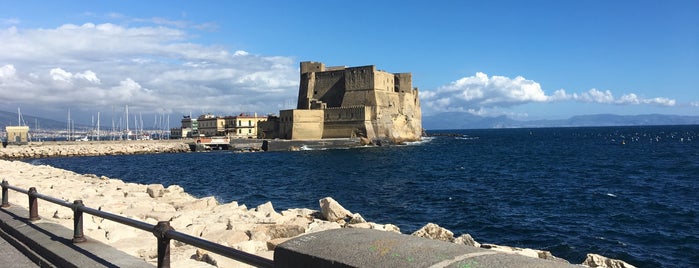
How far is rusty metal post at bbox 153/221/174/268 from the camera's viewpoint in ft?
11.2

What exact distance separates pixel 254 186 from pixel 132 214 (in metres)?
14.1

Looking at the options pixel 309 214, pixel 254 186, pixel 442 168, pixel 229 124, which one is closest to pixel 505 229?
pixel 309 214

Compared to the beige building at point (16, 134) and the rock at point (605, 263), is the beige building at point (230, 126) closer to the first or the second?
the beige building at point (16, 134)

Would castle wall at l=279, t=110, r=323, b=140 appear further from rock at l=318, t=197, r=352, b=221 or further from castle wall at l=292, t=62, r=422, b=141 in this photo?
rock at l=318, t=197, r=352, b=221

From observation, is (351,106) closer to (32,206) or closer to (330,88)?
(330,88)

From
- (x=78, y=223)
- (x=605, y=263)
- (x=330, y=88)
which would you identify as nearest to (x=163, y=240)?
(x=78, y=223)

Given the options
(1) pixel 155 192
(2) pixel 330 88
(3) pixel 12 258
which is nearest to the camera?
(3) pixel 12 258

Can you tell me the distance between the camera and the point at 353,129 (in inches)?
2271

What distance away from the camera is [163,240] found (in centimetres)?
344

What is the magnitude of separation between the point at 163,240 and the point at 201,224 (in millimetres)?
5216

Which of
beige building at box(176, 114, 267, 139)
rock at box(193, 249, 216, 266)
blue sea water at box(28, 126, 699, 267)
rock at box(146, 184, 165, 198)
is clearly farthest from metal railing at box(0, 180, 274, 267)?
beige building at box(176, 114, 267, 139)

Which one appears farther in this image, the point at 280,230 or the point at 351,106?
the point at 351,106

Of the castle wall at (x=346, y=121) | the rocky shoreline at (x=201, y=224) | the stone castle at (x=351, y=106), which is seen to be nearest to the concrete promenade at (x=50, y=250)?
the rocky shoreline at (x=201, y=224)

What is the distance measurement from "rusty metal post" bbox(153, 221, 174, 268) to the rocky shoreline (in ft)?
5.85
